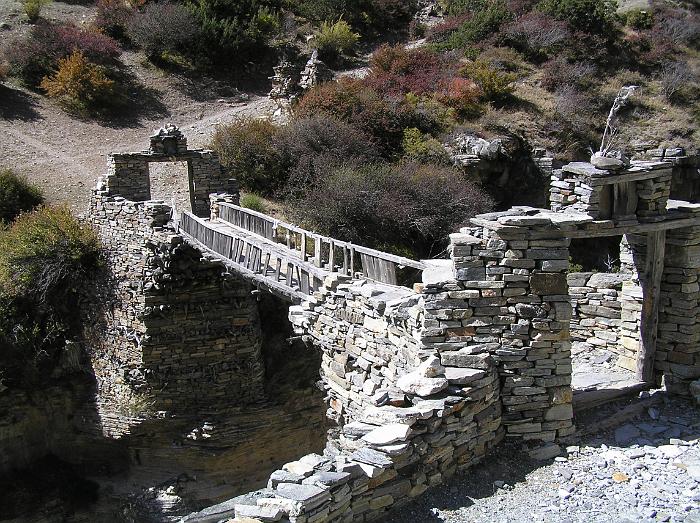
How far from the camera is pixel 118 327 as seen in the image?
629 inches

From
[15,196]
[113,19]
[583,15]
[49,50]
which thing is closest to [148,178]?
[15,196]

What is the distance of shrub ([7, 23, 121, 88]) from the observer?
86.9 ft

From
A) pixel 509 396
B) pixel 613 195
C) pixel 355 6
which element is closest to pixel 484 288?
pixel 509 396

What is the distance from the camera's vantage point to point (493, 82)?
27.0 m

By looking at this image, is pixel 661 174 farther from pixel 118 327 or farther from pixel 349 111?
pixel 349 111

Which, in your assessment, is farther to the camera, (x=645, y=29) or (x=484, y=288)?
(x=645, y=29)

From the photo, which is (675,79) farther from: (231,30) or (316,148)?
(231,30)

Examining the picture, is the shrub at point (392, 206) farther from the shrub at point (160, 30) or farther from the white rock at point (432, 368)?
the shrub at point (160, 30)

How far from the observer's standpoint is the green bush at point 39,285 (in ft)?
51.5

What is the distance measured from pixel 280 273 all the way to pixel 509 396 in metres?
5.43

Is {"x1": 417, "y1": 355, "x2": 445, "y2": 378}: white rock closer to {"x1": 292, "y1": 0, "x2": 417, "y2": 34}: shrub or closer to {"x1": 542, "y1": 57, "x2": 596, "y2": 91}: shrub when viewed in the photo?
{"x1": 542, "y1": 57, "x2": 596, "y2": 91}: shrub

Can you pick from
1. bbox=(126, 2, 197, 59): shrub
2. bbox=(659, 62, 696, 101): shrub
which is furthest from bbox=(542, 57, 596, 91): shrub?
bbox=(126, 2, 197, 59): shrub

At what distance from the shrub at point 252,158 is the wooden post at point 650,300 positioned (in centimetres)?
1452

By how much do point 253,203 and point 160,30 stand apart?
48.5 ft
